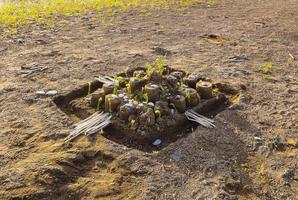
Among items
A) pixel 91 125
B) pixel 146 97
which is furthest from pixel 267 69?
pixel 91 125

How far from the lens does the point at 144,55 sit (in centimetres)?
418

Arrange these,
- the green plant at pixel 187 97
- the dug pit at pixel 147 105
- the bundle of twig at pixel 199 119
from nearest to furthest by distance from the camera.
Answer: the dug pit at pixel 147 105, the bundle of twig at pixel 199 119, the green plant at pixel 187 97

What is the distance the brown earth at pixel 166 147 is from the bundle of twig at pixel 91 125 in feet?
0.21

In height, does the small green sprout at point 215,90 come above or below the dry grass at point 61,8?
A: below

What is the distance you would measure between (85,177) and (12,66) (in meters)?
2.17

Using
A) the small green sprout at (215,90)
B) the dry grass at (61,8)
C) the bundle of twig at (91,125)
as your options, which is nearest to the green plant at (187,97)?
the small green sprout at (215,90)

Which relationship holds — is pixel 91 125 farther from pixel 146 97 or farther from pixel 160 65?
pixel 160 65

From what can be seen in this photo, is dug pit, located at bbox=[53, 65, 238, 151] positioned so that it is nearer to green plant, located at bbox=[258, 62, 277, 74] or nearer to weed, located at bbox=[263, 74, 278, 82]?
weed, located at bbox=[263, 74, 278, 82]

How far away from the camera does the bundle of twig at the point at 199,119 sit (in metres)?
2.81

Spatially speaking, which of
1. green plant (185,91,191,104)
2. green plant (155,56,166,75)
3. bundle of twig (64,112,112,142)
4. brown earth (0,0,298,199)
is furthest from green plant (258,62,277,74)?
bundle of twig (64,112,112,142)

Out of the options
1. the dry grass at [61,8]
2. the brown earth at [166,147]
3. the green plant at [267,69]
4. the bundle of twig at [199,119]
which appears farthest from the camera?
the dry grass at [61,8]

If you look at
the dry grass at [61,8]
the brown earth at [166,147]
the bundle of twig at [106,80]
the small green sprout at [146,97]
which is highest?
the dry grass at [61,8]

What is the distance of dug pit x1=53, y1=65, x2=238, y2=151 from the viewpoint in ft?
8.83

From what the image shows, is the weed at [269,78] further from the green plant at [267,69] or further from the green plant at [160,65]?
the green plant at [160,65]
